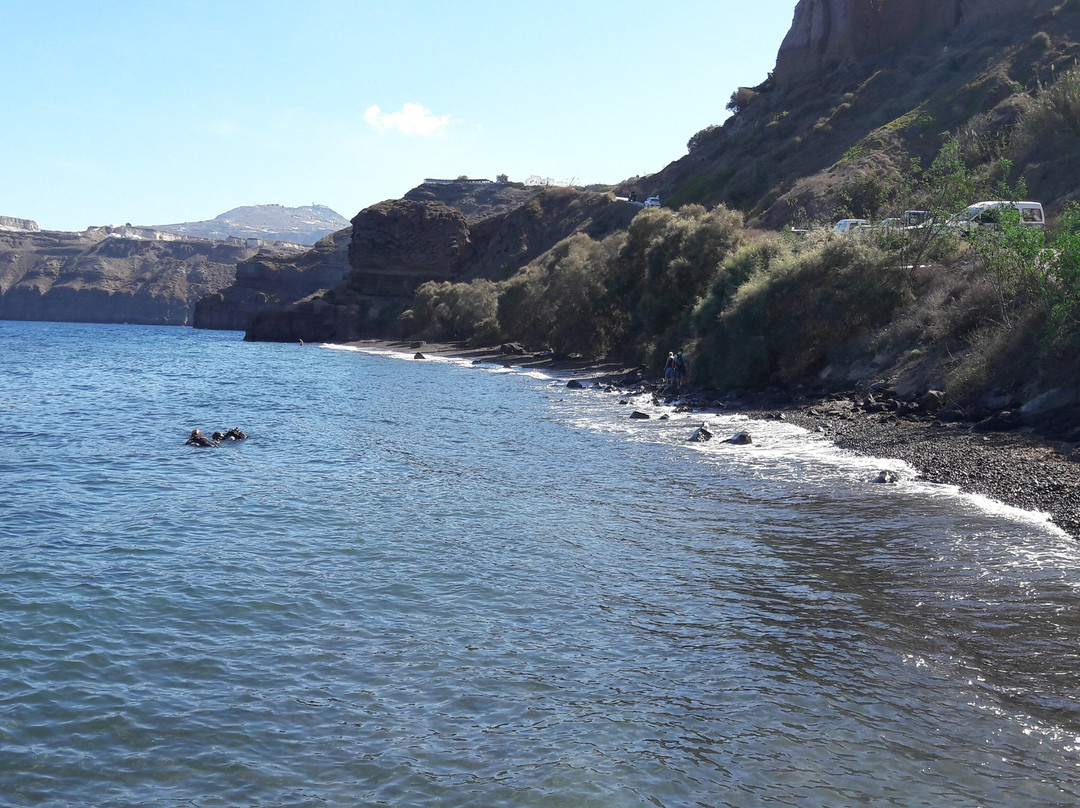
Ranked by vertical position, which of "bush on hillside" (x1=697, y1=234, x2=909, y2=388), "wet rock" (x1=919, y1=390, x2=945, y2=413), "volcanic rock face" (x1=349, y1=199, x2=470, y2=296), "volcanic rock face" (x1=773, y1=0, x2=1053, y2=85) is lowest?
"wet rock" (x1=919, y1=390, x2=945, y2=413)

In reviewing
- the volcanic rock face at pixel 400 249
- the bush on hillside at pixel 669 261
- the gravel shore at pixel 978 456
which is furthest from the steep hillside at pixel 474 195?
the gravel shore at pixel 978 456

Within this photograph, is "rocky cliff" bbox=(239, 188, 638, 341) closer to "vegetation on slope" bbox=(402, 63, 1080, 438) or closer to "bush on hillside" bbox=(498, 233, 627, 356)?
"bush on hillside" bbox=(498, 233, 627, 356)

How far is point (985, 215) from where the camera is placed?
35.1 m

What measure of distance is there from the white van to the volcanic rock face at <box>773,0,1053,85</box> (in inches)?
2234

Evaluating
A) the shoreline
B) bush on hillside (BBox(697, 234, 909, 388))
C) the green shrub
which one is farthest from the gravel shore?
the green shrub

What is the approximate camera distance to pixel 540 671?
29.7 ft

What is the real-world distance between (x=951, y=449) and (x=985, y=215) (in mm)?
19272

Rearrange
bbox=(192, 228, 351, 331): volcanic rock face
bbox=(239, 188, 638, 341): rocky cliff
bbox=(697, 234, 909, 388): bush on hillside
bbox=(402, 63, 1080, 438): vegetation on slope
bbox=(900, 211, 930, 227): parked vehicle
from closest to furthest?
bbox=(402, 63, 1080, 438): vegetation on slope → bbox=(697, 234, 909, 388): bush on hillside → bbox=(900, 211, 930, 227): parked vehicle → bbox=(239, 188, 638, 341): rocky cliff → bbox=(192, 228, 351, 331): volcanic rock face

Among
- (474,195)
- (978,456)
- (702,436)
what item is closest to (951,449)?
(978,456)

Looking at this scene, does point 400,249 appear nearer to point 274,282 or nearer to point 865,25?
point 274,282

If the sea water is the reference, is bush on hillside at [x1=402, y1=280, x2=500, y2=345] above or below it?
above

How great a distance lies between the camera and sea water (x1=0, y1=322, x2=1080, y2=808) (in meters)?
7.04

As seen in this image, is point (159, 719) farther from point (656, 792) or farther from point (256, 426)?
point (256, 426)

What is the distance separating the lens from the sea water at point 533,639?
7035 mm
